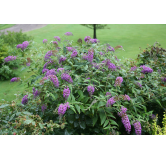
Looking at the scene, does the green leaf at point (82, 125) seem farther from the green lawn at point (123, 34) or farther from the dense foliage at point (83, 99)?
the green lawn at point (123, 34)

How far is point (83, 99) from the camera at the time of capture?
68.9 inches

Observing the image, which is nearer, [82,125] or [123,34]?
[82,125]

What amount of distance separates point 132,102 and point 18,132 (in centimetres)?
108

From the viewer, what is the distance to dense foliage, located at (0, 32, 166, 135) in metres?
1.56

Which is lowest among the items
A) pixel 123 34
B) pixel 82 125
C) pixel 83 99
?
pixel 82 125

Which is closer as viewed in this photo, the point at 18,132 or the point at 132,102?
the point at 18,132

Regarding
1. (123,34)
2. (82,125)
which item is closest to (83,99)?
(82,125)

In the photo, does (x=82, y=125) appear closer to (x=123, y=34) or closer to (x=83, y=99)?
(x=83, y=99)

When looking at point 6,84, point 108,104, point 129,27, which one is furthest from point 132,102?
point 129,27

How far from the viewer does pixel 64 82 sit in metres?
1.67

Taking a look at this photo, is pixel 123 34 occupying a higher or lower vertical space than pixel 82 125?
higher

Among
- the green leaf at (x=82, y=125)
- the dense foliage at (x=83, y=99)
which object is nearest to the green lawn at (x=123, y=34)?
the dense foliage at (x=83, y=99)

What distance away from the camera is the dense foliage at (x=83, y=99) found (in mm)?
1557

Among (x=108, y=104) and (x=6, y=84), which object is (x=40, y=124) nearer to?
(x=108, y=104)
